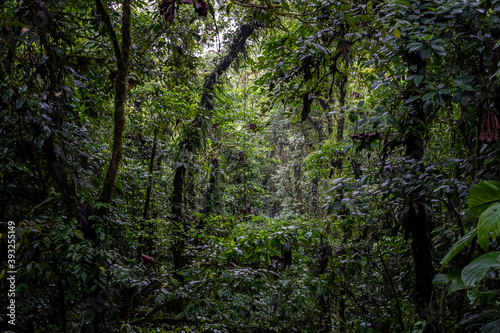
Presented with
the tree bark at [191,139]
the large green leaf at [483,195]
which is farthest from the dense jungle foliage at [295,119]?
the tree bark at [191,139]

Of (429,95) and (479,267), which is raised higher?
(429,95)

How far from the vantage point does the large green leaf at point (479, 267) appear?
46 cm

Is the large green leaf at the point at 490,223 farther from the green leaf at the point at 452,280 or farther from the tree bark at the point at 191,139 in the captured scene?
the tree bark at the point at 191,139

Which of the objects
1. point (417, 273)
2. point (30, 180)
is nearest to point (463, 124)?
point (417, 273)

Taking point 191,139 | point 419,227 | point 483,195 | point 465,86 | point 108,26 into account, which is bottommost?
point 483,195

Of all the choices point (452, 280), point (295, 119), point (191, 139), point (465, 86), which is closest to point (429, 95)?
point (465, 86)

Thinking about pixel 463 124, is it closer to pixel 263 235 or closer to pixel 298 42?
pixel 298 42

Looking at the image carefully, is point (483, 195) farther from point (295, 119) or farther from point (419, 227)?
point (295, 119)

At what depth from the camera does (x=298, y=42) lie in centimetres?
210

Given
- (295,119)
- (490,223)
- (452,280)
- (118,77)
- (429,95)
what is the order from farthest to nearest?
(295,119)
(118,77)
(429,95)
(452,280)
(490,223)

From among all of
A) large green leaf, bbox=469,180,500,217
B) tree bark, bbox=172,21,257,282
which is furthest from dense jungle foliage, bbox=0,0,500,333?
tree bark, bbox=172,21,257,282

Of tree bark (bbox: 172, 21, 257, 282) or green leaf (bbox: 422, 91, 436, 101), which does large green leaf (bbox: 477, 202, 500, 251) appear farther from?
tree bark (bbox: 172, 21, 257, 282)

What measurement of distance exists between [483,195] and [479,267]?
0.41 feet

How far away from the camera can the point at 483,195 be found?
517 mm
